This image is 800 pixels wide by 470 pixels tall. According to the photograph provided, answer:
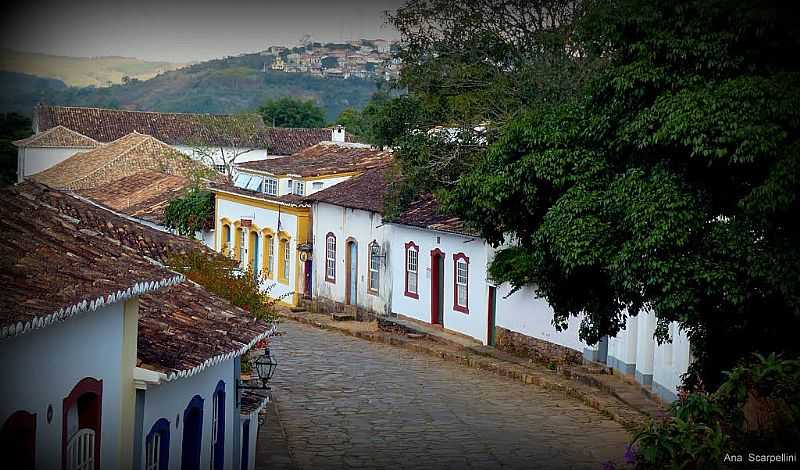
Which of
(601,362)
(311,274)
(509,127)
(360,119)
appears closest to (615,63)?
(509,127)

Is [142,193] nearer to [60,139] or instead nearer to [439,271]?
[439,271]

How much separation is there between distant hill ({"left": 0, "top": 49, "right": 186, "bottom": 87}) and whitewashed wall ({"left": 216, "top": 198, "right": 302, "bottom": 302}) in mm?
24094

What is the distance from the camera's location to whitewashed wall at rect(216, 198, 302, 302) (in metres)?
36.1

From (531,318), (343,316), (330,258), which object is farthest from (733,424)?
(330,258)

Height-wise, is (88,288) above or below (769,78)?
below

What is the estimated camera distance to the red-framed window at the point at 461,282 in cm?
2816

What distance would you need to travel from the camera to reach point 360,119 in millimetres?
64562

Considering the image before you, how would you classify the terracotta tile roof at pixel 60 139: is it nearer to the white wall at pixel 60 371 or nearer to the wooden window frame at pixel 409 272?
the wooden window frame at pixel 409 272

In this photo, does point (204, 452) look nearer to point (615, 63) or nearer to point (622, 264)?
point (622, 264)

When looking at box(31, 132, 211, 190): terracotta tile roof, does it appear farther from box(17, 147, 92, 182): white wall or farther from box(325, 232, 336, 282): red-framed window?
box(325, 232, 336, 282): red-framed window

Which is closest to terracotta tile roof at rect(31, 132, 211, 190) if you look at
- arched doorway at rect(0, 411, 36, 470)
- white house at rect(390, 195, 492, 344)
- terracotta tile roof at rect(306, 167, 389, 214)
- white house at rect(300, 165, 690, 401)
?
terracotta tile roof at rect(306, 167, 389, 214)

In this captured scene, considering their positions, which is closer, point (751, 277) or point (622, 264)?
point (751, 277)

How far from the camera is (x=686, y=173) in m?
13.2

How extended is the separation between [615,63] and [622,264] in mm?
2514
